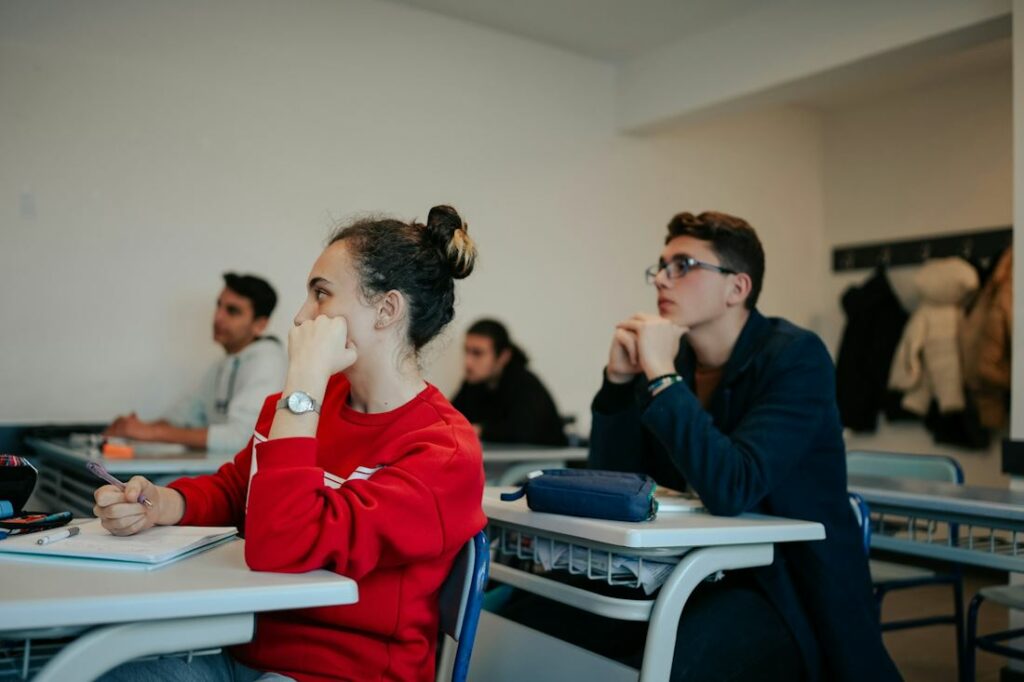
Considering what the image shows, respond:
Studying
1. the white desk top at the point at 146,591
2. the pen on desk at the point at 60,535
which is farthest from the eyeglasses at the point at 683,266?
the pen on desk at the point at 60,535

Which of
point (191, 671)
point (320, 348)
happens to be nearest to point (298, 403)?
point (320, 348)

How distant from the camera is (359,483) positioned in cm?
124

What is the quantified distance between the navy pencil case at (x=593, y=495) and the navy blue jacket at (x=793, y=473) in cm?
19

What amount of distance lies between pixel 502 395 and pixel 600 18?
6.77 feet

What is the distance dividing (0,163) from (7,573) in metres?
3.25

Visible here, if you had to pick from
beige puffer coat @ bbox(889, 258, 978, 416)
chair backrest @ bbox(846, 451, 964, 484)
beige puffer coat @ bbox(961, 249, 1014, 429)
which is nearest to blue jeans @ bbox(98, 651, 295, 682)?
chair backrest @ bbox(846, 451, 964, 484)

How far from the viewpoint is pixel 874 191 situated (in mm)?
6215

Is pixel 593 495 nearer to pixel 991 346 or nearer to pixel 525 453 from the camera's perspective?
pixel 525 453

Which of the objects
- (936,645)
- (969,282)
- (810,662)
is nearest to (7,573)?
(810,662)

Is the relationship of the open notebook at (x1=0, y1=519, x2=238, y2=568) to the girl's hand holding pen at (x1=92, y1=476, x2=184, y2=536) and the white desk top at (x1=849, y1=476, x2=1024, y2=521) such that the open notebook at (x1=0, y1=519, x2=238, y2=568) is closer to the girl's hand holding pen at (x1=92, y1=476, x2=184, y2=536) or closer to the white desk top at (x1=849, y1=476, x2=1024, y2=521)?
the girl's hand holding pen at (x1=92, y1=476, x2=184, y2=536)

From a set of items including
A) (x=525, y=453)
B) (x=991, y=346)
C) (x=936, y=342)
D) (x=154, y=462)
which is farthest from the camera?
(x=936, y=342)

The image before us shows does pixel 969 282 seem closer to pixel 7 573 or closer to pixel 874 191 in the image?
pixel 874 191

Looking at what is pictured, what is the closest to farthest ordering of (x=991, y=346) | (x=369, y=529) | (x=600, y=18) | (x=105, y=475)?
(x=369, y=529), (x=105, y=475), (x=600, y=18), (x=991, y=346)

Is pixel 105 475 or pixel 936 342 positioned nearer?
pixel 105 475
